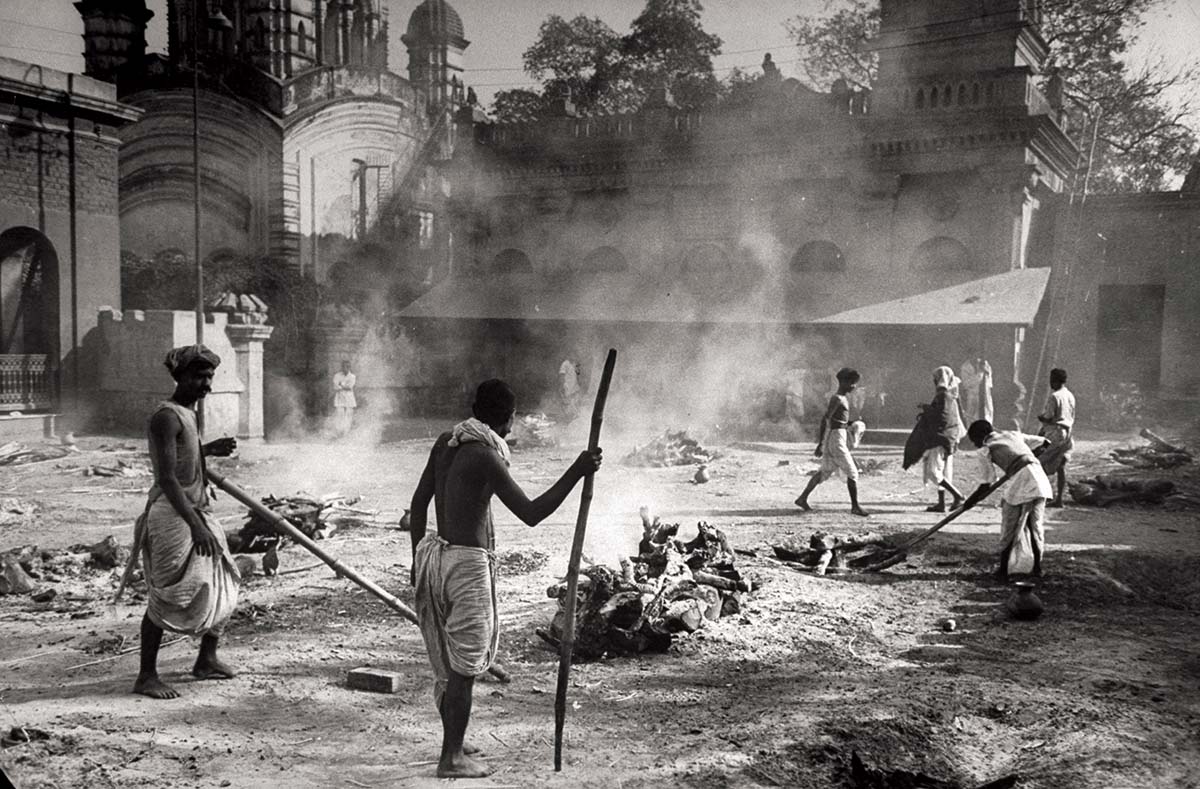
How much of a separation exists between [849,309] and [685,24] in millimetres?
7007

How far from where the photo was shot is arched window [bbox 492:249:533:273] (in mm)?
22250

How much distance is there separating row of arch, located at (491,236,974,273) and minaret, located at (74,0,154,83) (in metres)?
11.0

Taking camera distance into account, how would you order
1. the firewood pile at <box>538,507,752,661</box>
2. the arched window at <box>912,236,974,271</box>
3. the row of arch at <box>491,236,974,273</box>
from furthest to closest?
the row of arch at <box>491,236,974,273</box> → the arched window at <box>912,236,974,271</box> → the firewood pile at <box>538,507,752,661</box>

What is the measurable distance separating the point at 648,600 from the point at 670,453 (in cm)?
848

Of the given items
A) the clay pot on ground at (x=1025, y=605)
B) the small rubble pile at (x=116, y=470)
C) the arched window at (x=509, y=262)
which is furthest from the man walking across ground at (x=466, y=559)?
the arched window at (x=509, y=262)

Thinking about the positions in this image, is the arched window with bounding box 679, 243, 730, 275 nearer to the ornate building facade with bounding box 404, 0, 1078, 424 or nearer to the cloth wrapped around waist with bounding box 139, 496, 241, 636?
the ornate building facade with bounding box 404, 0, 1078, 424

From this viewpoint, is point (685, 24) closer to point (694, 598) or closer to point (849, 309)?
point (849, 309)

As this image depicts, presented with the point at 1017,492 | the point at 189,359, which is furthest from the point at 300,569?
the point at 1017,492

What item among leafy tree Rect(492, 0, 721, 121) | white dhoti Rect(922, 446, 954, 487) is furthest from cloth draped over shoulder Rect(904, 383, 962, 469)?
leafy tree Rect(492, 0, 721, 121)

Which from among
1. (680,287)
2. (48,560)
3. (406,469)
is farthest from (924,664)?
(680,287)

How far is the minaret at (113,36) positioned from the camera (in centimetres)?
2228

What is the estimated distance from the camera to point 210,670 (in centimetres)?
483

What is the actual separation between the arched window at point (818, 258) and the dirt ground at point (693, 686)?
11.8 metres

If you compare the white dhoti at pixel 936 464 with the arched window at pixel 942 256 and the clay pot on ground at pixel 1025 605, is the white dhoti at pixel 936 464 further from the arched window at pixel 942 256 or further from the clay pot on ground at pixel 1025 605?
the arched window at pixel 942 256
